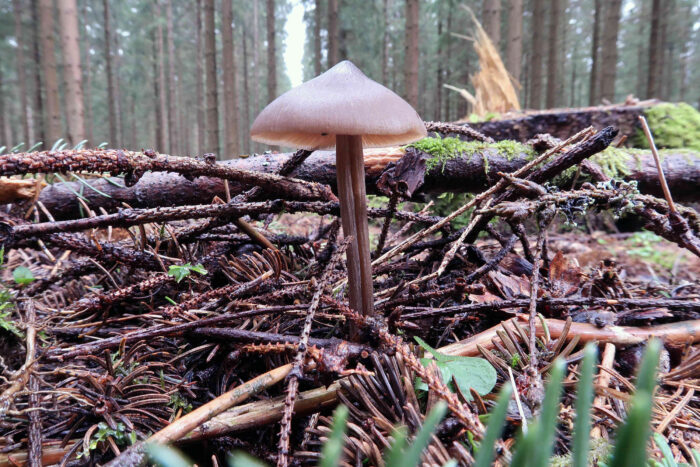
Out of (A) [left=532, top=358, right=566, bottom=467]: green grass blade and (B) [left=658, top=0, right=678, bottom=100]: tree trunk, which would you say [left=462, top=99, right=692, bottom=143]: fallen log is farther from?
(B) [left=658, top=0, right=678, bottom=100]: tree trunk

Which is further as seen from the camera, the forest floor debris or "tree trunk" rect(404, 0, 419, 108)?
"tree trunk" rect(404, 0, 419, 108)

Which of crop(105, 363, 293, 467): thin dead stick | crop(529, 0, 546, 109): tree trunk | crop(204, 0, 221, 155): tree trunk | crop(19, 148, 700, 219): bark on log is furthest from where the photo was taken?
crop(529, 0, 546, 109): tree trunk

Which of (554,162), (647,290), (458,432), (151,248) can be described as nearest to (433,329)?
(458,432)

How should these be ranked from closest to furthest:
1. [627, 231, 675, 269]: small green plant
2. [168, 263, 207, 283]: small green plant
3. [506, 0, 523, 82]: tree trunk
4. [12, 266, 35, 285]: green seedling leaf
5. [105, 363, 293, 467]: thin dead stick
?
[105, 363, 293, 467]: thin dead stick
[168, 263, 207, 283]: small green plant
[12, 266, 35, 285]: green seedling leaf
[627, 231, 675, 269]: small green plant
[506, 0, 523, 82]: tree trunk

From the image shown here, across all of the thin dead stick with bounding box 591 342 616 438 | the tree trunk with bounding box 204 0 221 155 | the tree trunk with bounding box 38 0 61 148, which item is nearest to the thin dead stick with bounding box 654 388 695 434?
the thin dead stick with bounding box 591 342 616 438

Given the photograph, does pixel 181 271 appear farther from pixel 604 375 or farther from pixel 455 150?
pixel 455 150

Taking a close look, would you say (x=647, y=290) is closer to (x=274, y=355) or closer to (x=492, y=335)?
(x=492, y=335)

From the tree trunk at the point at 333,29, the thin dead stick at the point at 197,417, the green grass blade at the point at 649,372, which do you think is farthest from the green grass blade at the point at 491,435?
the tree trunk at the point at 333,29
